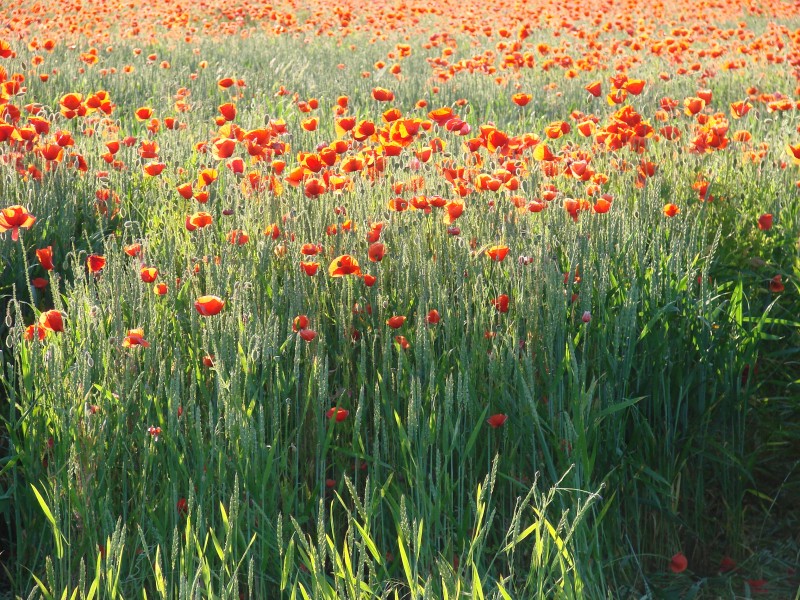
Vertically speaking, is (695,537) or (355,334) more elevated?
(355,334)

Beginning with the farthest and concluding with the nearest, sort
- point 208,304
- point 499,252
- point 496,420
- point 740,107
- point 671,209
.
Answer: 1. point 740,107
2. point 671,209
3. point 499,252
4. point 496,420
5. point 208,304

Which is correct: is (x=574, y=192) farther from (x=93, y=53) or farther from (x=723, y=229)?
(x=93, y=53)

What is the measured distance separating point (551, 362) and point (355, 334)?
0.55 metres

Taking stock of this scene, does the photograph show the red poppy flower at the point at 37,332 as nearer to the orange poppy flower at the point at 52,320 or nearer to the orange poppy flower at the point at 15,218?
the orange poppy flower at the point at 52,320

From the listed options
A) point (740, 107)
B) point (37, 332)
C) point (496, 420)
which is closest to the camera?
point (496, 420)

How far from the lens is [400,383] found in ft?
7.60

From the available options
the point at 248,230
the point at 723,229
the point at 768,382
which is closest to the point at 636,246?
the point at 768,382

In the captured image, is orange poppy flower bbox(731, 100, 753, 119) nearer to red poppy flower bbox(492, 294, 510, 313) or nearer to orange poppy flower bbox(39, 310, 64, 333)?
red poppy flower bbox(492, 294, 510, 313)

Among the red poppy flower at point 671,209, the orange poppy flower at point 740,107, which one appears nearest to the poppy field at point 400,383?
the red poppy flower at point 671,209

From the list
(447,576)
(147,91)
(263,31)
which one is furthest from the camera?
(263,31)

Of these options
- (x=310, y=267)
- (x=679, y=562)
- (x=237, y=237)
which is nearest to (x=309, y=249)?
(x=310, y=267)

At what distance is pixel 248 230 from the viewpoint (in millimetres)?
3121

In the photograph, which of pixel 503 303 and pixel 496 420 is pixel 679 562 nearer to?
pixel 496 420

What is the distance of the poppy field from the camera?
1.99 metres
